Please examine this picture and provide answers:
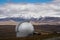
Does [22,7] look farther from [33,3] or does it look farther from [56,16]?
[56,16]

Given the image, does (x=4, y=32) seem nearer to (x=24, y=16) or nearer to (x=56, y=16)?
(x=24, y=16)

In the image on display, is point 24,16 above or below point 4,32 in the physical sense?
above

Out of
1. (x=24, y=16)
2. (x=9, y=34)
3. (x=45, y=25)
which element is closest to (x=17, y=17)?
(x=24, y=16)

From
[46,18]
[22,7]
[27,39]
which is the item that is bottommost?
[27,39]

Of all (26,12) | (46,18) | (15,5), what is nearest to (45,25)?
(46,18)

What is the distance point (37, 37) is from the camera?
7.18 ft

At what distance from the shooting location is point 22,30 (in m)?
2.18

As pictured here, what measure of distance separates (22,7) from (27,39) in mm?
599

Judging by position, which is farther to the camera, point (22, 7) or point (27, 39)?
point (22, 7)

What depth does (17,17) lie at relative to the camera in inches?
99.1

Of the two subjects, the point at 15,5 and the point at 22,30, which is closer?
the point at 22,30

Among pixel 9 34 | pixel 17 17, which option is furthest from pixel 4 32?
pixel 17 17

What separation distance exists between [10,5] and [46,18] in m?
0.54

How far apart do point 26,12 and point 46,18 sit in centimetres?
29
